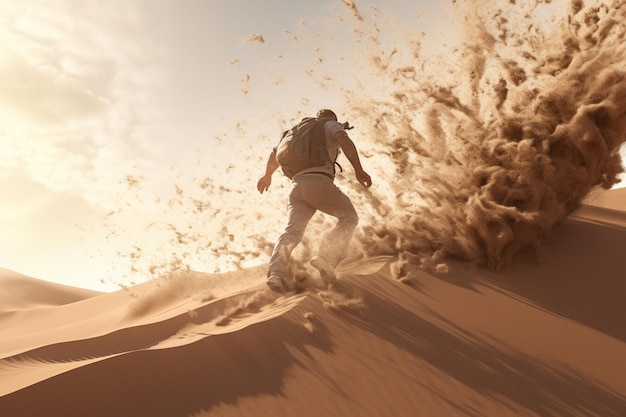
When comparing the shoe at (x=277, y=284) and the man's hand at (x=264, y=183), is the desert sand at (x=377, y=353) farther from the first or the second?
the man's hand at (x=264, y=183)

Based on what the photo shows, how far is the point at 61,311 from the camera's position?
11.8 m

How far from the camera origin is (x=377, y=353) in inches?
132

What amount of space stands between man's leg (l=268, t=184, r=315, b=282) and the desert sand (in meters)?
0.28

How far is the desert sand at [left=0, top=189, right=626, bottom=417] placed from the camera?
9.33 feet

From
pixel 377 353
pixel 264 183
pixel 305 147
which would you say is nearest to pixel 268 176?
pixel 264 183

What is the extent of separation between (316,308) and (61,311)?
10271 mm

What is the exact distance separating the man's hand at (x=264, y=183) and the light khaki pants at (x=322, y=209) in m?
0.71

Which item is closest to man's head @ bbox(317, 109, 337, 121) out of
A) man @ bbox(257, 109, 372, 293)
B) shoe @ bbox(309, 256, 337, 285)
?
man @ bbox(257, 109, 372, 293)

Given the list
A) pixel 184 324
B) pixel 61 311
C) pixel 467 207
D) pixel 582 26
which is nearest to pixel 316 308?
pixel 184 324

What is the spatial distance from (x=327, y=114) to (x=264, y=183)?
1.10 metres

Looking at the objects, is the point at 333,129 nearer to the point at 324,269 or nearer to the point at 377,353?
the point at 324,269

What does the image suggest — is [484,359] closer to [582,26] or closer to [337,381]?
[337,381]

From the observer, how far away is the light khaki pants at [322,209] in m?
4.45

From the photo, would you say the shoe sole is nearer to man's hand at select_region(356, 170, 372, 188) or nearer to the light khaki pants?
the light khaki pants
